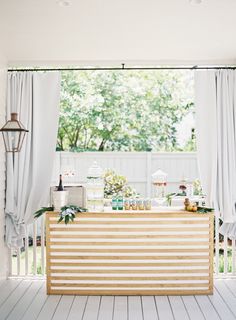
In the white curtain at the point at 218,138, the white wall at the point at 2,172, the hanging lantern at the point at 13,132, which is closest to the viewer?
the hanging lantern at the point at 13,132

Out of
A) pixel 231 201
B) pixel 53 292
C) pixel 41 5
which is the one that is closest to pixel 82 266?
pixel 53 292

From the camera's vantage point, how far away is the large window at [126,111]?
10266 mm

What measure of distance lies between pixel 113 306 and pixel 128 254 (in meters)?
0.59

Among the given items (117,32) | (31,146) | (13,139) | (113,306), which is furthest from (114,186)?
(117,32)

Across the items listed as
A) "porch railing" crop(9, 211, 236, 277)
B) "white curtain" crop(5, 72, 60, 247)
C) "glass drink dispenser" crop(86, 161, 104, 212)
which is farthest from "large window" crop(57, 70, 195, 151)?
"glass drink dispenser" crop(86, 161, 104, 212)

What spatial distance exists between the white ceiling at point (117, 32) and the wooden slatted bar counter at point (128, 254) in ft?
5.81

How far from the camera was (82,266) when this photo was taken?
16.6 feet

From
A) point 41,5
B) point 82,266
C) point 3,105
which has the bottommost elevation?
point 82,266

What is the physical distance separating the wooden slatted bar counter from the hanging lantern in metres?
0.82

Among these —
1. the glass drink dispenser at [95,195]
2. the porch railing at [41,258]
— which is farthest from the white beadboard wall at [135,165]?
the glass drink dispenser at [95,195]

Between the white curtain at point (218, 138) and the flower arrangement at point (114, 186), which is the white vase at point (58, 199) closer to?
the white curtain at point (218, 138)

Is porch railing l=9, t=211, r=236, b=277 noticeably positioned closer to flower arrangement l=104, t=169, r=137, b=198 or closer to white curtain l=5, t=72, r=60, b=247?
white curtain l=5, t=72, r=60, b=247

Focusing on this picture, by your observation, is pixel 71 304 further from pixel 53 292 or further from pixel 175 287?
pixel 175 287

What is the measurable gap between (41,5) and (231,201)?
310cm
